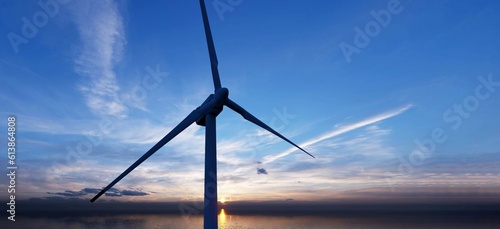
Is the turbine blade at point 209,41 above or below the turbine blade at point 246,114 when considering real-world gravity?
above

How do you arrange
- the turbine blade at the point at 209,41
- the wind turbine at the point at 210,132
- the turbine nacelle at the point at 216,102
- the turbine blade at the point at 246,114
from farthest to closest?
the turbine blade at the point at 209,41
the turbine blade at the point at 246,114
the turbine nacelle at the point at 216,102
the wind turbine at the point at 210,132

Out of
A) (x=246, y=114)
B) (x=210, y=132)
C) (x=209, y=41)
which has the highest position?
(x=209, y=41)

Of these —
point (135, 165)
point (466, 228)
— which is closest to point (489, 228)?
point (466, 228)

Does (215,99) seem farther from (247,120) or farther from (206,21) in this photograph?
(206,21)

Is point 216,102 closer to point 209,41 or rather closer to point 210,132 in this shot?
point 210,132

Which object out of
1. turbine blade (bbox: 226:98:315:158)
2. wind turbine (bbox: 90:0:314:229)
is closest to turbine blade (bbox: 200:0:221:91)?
wind turbine (bbox: 90:0:314:229)

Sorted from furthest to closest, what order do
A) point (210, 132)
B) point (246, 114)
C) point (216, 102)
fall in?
point (246, 114)
point (216, 102)
point (210, 132)

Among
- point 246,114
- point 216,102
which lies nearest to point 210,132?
point 216,102

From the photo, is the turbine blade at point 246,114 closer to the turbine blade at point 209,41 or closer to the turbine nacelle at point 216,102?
the turbine nacelle at point 216,102

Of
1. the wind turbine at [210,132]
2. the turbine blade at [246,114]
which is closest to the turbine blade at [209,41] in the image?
the wind turbine at [210,132]
